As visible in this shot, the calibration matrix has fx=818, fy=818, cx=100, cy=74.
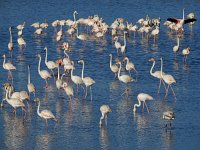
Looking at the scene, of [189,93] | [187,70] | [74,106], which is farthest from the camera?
[187,70]

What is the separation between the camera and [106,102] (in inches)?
1049

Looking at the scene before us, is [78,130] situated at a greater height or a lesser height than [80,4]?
lesser

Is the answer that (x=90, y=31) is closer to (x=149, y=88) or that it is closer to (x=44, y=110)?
(x=149, y=88)

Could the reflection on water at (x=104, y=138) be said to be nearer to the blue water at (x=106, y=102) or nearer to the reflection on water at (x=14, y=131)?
the blue water at (x=106, y=102)

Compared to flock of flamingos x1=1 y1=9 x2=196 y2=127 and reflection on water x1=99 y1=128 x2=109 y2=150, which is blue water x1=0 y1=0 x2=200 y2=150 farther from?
flock of flamingos x1=1 y1=9 x2=196 y2=127

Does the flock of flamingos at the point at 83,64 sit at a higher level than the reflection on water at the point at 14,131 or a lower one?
higher

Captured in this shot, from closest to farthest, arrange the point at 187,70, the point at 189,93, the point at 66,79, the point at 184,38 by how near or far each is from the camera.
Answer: the point at 189,93, the point at 66,79, the point at 187,70, the point at 184,38

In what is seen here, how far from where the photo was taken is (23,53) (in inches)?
1421

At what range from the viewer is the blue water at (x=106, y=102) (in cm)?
2266

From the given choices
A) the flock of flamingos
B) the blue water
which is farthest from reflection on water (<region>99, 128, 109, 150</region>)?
the flock of flamingos

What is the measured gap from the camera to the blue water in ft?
74.3

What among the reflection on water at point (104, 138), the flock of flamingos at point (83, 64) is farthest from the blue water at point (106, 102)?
the flock of flamingos at point (83, 64)

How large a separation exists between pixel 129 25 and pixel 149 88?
13824mm

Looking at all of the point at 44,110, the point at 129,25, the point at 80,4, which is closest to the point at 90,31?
the point at 129,25
